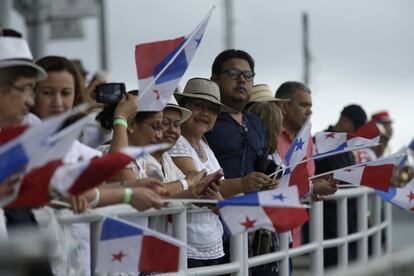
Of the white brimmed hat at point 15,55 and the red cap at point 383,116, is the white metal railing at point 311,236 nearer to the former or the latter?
the white brimmed hat at point 15,55

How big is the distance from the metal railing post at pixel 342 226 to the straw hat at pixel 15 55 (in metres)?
5.52

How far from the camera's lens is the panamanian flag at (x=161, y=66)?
693 centimetres

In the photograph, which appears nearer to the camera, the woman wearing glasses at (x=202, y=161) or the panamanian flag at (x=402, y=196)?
the woman wearing glasses at (x=202, y=161)

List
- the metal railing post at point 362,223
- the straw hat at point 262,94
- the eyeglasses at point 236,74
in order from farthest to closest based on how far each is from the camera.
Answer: the metal railing post at point 362,223, the straw hat at point 262,94, the eyeglasses at point 236,74

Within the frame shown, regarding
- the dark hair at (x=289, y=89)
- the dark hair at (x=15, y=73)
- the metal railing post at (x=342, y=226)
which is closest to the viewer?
the dark hair at (x=15, y=73)

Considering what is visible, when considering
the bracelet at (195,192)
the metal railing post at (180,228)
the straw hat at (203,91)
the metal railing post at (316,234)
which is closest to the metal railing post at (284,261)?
the metal railing post at (316,234)

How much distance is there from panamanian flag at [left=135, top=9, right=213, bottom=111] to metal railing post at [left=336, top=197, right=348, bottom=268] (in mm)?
3496

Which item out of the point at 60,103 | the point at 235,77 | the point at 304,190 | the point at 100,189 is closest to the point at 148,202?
the point at 100,189

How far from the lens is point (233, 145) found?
850 cm

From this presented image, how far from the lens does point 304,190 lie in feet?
24.7

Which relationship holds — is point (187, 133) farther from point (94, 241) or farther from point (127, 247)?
point (127, 247)

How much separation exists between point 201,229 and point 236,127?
3.94 feet

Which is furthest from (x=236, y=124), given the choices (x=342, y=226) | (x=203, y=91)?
(x=342, y=226)

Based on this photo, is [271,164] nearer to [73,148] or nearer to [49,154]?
[73,148]
